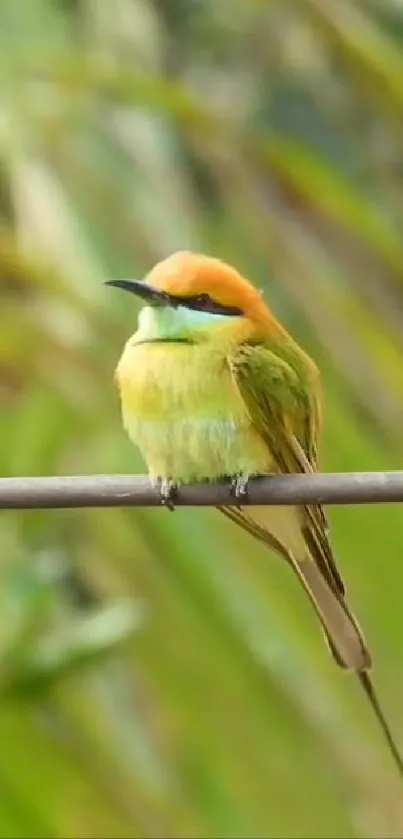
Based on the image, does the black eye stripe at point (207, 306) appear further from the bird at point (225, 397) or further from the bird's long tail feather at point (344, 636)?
the bird's long tail feather at point (344, 636)

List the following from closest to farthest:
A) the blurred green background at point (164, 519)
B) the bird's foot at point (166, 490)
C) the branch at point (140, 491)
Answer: the branch at point (140, 491)
the bird's foot at point (166, 490)
the blurred green background at point (164, 519)

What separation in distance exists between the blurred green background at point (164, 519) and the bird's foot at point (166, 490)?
17 centimetres

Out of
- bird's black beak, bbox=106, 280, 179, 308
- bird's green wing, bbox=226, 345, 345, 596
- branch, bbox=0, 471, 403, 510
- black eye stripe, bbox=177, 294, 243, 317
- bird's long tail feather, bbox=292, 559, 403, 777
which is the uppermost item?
bird's black beak, bbox=106, 280, 179, 308

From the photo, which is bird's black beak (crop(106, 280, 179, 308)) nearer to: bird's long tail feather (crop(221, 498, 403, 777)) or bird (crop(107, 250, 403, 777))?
bird (crop(107, 250, 403, 777))

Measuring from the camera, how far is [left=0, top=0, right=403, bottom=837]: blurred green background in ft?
3.14

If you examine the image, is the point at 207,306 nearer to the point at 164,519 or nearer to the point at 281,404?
the point at 281,404

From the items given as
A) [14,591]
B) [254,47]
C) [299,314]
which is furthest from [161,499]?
[254,47]

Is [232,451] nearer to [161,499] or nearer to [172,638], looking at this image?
[161,499]

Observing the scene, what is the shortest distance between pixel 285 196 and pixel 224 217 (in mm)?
141

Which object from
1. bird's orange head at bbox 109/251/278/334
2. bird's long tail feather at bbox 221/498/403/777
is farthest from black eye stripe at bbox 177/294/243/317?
bird's long tail feather at bbox 221/498/403/777

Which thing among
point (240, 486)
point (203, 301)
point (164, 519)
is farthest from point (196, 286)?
point (164, 519)

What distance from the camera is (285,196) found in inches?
46.4

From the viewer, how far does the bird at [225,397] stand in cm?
73

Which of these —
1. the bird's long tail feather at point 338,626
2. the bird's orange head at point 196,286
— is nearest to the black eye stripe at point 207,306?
the bird's orange head at point 196,286
